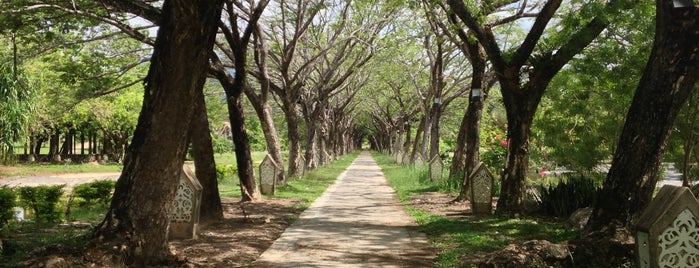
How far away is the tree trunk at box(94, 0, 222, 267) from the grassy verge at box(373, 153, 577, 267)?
362 cm

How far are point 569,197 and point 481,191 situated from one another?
5.70 feet

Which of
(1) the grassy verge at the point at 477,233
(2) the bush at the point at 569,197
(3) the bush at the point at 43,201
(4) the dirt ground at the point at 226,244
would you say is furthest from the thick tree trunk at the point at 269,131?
(2) the bush at the point at 569,197

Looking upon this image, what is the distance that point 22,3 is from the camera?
378 inches

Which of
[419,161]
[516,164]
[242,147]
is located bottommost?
[419,161]

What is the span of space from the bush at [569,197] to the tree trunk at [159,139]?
8198 millimetres

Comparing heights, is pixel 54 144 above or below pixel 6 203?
above

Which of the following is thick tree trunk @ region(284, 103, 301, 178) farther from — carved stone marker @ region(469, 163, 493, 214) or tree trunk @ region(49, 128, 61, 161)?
tree trunk @ region(49, 128, 61, 161)

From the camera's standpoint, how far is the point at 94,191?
13.2 meters

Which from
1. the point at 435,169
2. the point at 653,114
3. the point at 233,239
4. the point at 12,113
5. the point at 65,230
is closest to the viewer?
the point at 653,114

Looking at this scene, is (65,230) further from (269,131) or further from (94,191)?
(269,131)

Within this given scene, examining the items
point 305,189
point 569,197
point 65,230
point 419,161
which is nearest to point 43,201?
point 65,230

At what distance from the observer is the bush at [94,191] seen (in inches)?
513

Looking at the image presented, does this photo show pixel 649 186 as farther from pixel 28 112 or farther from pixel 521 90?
pixel 28 112

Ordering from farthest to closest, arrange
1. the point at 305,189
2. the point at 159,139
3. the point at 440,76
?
the point at 440,76 → the point at 305,189 → the point at 159,139
